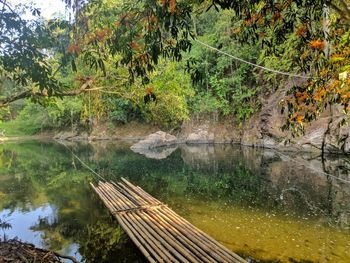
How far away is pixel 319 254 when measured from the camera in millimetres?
7219

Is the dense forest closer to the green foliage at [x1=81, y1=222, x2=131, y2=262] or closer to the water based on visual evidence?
the water

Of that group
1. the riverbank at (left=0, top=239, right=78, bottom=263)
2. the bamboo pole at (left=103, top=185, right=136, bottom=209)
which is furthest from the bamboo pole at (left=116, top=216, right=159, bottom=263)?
the riverbank at (left=0, top=239, right=78, bottom=263)

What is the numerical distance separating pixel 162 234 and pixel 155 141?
24.3 meters

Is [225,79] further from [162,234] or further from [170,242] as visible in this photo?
[170,242]

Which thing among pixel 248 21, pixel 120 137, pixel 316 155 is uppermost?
pixel 248 21

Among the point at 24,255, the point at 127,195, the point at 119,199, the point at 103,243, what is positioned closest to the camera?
the point at 24,255

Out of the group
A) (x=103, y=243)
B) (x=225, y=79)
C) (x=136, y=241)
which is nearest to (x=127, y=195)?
(x=103, y=243)

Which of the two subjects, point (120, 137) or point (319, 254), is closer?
point (319, 254)

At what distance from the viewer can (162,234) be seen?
716cm

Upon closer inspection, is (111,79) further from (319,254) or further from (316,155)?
(316,155)

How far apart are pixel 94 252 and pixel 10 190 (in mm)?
9329

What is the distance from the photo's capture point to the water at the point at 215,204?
791 cm

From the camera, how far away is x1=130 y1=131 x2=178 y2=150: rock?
30547mm

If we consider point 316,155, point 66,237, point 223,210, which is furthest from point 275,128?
point 66,237
